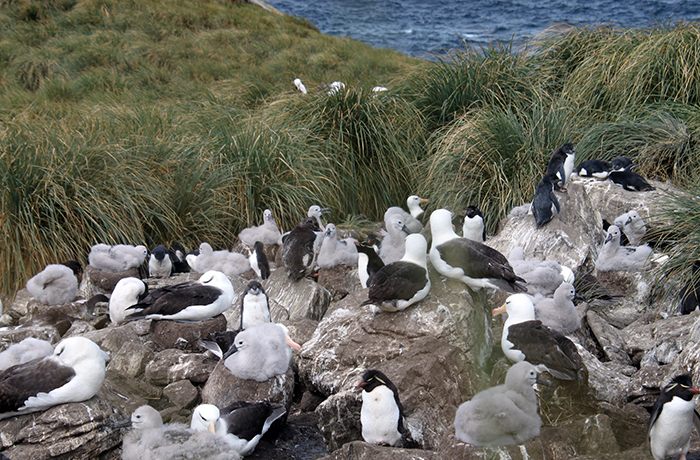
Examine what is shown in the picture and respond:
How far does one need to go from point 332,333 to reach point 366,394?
3.53ft

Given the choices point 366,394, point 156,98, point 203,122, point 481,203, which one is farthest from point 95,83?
point 366,394

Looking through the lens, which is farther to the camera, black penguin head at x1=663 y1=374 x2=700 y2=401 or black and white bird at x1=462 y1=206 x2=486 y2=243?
black and white bird at x1=462 y1=206 x2=486 y2=243

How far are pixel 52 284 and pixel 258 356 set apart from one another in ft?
10.1

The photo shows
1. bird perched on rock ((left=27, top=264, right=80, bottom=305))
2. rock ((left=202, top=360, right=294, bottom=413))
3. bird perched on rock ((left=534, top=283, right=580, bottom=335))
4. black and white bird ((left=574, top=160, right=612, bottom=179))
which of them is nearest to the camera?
rock ((left=202, top=360, right=294, bottom=413))

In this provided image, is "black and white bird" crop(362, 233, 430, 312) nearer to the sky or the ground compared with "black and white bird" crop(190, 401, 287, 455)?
nearer to the sky

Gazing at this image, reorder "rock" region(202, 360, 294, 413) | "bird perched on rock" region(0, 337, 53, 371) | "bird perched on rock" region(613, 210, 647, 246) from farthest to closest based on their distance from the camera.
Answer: "bird perched on rock" region(613, 210, 647, 246)
"bird perched on rock" region(0, 337, 53, 371)
"rock" region(202, 360, 294, 413)

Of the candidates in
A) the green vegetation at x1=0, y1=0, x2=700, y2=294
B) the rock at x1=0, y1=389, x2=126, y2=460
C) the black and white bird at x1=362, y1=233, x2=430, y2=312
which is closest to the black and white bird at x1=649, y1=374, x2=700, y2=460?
the black and white bird at x1=362, y1=233, x2=430, y2=312

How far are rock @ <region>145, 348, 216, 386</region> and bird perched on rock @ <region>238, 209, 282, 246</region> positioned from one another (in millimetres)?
2571

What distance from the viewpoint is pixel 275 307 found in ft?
20.6

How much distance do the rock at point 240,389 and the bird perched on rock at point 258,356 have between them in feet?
0.14

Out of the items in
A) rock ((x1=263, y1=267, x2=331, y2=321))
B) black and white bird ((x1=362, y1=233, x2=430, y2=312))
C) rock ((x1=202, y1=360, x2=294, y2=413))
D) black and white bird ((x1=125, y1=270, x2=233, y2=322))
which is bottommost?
rock ((x1=263, y1=267, x2=331, y2=321))

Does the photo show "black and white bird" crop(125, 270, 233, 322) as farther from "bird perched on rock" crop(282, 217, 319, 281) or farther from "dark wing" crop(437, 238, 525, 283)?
"dark wing" crop(437, 238, 525, 283)

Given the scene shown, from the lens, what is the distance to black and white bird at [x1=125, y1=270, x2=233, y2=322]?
5414 millimetres

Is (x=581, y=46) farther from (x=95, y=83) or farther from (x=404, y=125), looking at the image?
(x=95, y=83)
